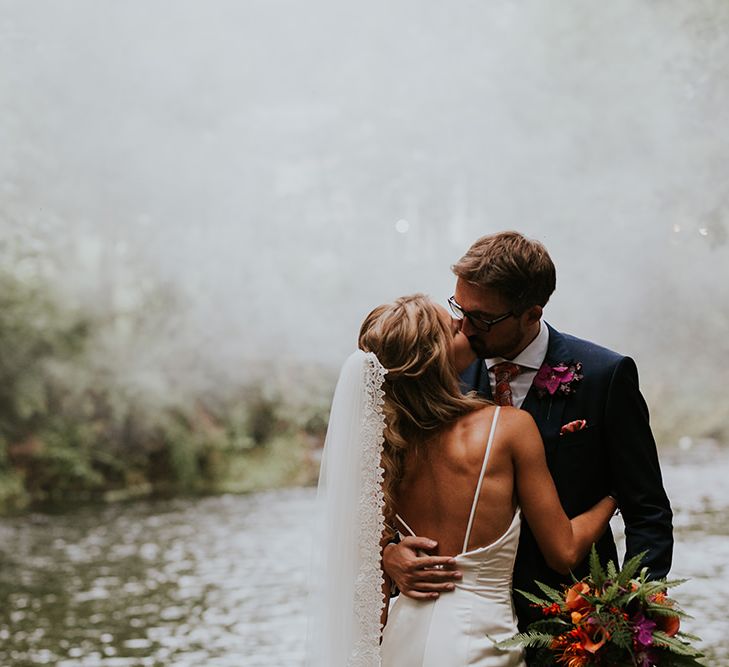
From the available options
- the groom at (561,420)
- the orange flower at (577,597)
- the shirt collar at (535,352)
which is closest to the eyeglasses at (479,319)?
the groom at (561,420)

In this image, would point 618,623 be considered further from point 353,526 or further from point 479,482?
point 353,526

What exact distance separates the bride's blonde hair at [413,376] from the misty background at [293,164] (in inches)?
197

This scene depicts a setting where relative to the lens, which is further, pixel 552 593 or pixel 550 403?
pixel 550 403

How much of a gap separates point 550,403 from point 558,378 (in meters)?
0.05

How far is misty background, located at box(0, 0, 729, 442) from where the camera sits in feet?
22.9

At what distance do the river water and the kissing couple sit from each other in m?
3.28

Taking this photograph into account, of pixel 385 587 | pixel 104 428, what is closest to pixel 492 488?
pixel 385 587

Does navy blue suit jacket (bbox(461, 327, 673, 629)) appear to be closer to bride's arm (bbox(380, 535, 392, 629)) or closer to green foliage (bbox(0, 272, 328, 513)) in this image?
bride's arm (bbox(380, 535, 392, 629))

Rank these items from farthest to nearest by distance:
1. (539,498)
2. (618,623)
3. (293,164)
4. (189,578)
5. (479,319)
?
(293,164) < (189,578) < (479,319) < (539,498) < (618,623)

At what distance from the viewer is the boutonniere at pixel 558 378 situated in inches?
79.0

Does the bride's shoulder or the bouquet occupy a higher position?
the bride's shoulder

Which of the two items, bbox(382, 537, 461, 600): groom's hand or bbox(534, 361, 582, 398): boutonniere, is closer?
bbox(382, 537, 461, 600): groom's hand

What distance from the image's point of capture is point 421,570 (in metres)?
1.91

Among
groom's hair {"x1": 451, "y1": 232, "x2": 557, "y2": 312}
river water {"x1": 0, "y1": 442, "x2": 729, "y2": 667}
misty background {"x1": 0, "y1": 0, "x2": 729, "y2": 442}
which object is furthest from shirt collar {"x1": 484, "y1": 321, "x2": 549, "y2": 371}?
misty background {"x1": 0, "y1": 0, "x2": 729, "y2": 442}
